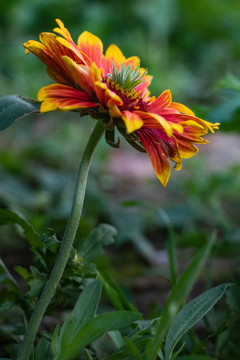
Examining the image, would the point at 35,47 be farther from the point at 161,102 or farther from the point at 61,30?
the point at 161,102

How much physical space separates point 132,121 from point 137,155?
1.83m

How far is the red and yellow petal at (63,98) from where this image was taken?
54 centimetres

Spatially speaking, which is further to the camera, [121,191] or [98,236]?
[121,191]

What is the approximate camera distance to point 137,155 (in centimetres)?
236

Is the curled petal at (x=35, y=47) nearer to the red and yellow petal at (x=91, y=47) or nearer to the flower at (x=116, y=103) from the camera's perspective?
the flower at (x=116, y=103)

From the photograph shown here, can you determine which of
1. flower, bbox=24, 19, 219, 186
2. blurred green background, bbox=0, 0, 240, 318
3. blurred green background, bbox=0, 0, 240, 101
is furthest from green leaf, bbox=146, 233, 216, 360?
blurred green background, bbox=0, 0, 240, 101

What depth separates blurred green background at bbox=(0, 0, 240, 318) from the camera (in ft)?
3.87

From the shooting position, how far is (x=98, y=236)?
0.70 meters

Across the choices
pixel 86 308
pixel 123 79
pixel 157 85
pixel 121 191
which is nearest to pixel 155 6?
pixel 157 85

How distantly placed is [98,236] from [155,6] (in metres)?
3.09

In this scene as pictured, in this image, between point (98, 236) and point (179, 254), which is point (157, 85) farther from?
point (98, 236)

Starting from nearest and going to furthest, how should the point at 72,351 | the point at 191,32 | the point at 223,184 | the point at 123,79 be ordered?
the point at 72,351
the point at 123,79
the point at 223,184
the point at 191,32

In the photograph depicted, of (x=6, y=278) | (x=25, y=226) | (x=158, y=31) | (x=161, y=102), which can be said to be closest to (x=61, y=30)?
(x=161, y=102)

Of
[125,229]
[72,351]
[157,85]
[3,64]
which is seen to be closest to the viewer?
[72,351]
